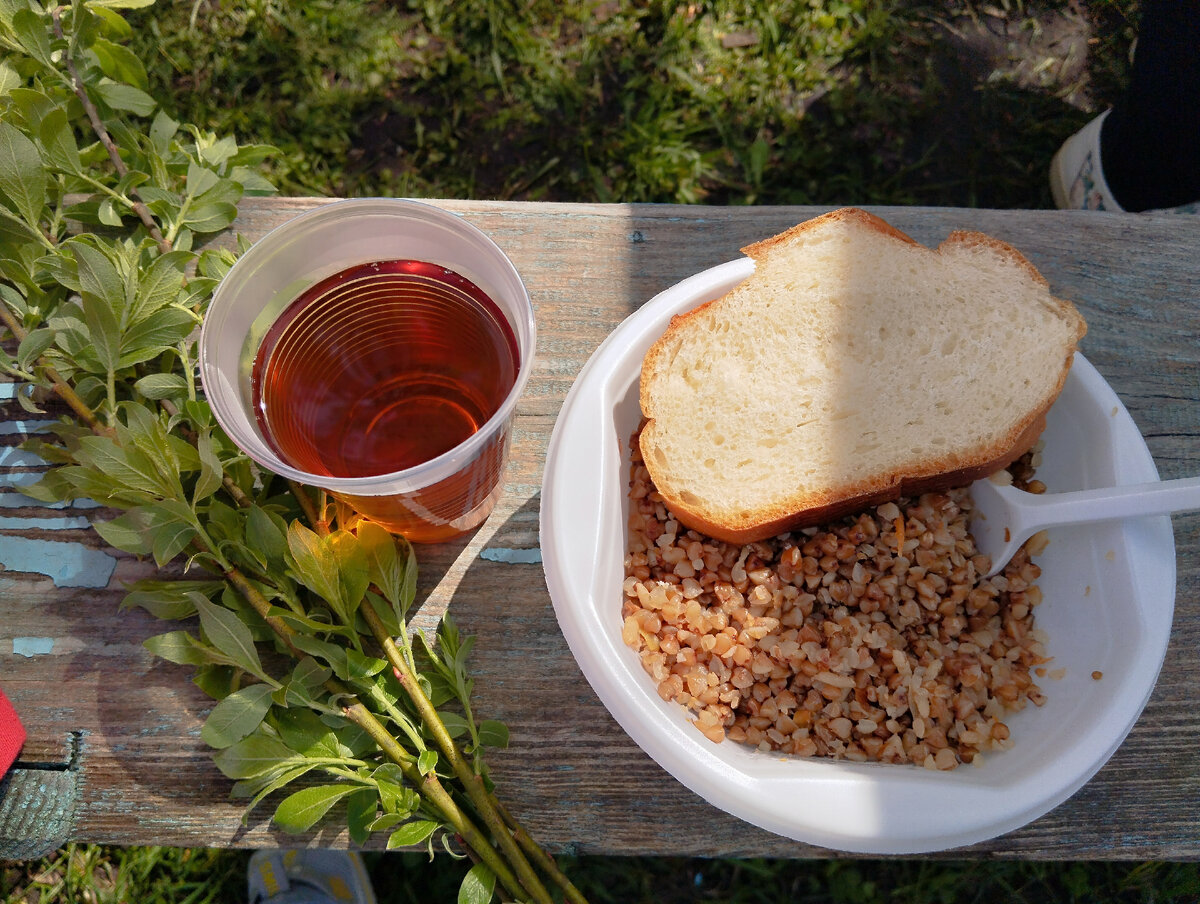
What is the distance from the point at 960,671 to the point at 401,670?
596mm

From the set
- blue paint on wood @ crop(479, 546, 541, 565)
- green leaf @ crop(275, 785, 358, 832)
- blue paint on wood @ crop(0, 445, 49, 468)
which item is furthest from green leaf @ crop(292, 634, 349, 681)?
blue paint on wood @ crop(0, 445, 49, 468)

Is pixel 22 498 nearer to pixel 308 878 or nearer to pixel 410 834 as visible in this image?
pixel 410 834

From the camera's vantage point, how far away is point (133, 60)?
100 centimetres

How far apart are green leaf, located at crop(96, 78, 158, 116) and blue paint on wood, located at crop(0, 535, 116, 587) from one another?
1.74 feet

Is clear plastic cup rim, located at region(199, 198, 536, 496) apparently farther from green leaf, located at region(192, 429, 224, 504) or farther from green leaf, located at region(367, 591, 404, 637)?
green leaf, located at region(367, 591, 404, 637)

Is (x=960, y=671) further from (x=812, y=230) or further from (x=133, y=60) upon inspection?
(x=133, y=60)

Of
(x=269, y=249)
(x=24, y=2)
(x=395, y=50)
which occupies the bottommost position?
(x=395, y=50)

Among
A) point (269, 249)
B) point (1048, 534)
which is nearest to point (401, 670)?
point (269, 249)

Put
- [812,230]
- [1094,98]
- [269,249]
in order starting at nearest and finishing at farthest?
[269,249], [812,230], [1094,98]

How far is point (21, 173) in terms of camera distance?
2.68ft

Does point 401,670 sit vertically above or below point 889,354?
below

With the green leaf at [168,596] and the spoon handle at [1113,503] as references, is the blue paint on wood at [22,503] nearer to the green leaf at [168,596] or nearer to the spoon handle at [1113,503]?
the green leaf at [168,596]

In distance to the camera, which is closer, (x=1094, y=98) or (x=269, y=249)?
(x=269, y=249)

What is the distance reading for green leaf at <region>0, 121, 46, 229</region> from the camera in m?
0.80
